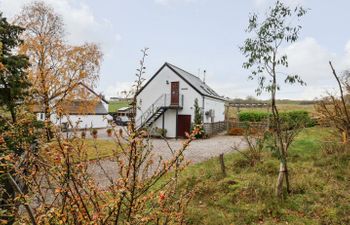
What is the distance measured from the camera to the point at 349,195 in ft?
18.7

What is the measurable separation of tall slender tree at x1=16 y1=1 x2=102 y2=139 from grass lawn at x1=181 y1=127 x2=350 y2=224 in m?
12.2

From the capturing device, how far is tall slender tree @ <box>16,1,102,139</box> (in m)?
15.7

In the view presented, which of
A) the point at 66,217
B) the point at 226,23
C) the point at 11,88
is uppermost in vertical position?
the point at 226,23

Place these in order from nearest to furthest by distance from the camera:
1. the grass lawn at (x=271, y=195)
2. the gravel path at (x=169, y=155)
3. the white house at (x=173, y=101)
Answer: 1. the grass lawn at (x=271, y=195)
2. the gravel path at (x=169, y=155)
3. the white house at (x=173, y=101)

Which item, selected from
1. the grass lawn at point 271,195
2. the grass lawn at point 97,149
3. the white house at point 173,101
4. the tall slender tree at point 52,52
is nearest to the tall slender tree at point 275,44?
the grass lawn at point 271,195

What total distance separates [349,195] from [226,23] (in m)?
10.1

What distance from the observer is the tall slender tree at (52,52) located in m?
15.7

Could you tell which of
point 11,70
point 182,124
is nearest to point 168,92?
point 182,124

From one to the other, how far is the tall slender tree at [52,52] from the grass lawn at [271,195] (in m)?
12.2

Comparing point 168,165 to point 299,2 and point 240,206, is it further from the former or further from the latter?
point 299,2

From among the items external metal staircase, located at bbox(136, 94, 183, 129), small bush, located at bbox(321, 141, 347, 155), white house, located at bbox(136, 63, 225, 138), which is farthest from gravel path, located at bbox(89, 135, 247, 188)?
external metal staircase, located at bbox(136, 94, 183, 129)

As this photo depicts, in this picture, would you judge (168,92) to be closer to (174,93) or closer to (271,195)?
(174,93)

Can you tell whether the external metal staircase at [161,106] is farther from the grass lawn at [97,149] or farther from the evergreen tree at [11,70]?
the evergreen tree at [11,70]

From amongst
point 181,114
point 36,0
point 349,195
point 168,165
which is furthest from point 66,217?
point 181,114
